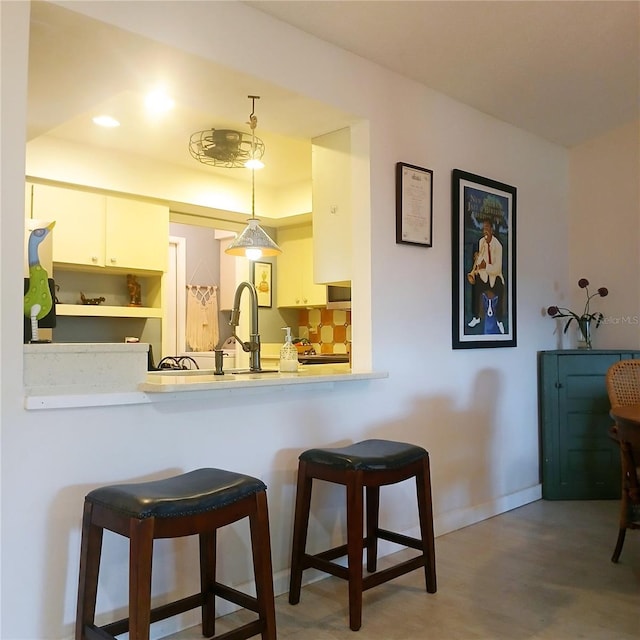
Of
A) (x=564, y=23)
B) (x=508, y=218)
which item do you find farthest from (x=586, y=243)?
(x=564, y=23)

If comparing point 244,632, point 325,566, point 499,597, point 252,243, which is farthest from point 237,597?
point 252,243

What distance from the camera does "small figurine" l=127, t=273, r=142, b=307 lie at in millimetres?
4695

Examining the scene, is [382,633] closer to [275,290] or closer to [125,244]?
[125,244]

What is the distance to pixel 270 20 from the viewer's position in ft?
8.52

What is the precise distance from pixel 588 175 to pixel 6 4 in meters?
3.83

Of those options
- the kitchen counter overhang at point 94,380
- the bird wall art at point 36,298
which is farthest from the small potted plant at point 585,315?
the bird wall art at point 36,298

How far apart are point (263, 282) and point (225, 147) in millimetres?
1766

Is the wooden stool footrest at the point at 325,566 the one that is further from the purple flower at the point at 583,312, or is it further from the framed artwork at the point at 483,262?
the purple flower at the point at 583,312

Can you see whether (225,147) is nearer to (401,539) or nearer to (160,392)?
(160,392)

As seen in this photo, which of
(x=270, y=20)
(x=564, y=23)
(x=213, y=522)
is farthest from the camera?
(x=564, y=23)

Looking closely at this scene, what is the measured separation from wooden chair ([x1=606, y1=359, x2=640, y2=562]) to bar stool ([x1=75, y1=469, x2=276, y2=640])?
1.57 meters

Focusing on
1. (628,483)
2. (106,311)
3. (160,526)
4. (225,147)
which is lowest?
(628,483)

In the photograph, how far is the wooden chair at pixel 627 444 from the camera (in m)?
2.70

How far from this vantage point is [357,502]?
2289mm
